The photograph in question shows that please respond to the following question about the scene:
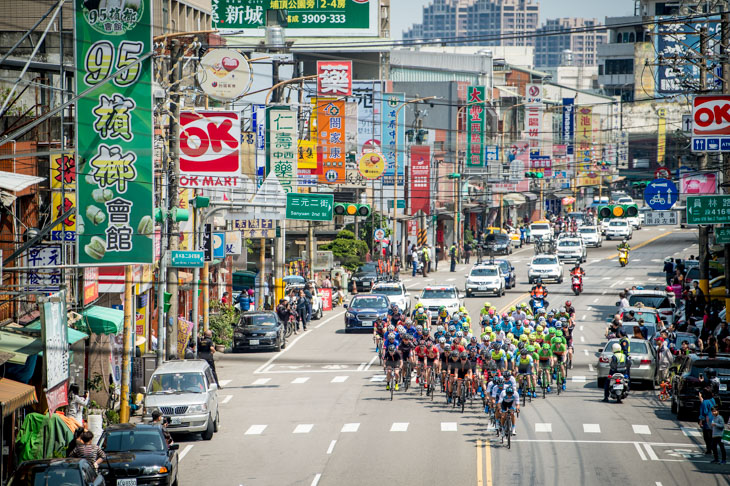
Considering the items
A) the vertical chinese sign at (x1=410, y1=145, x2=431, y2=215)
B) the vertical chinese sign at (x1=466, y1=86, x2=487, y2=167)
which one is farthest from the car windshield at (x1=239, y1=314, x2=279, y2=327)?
the vertical chinese sign at (x1=466, y1=86, x2=487, y2=167)

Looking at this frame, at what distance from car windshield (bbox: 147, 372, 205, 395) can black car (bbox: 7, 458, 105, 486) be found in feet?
26.4

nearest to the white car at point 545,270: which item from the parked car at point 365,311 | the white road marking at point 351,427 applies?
the parked car at point 365,311

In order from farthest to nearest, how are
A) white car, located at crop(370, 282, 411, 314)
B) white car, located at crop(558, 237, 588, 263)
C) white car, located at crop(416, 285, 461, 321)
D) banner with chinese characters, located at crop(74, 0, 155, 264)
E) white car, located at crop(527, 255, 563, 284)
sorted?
white car, located at crop(558, 237, 588, 263) < white car, located at crop(527, 255, 563, 284) < white car, located at crop(370, 282, 411, 314) < white car, located at crop(416, 285, 461, 321) < banner with chinese characters, located at crop(74, 0, 155, 264)

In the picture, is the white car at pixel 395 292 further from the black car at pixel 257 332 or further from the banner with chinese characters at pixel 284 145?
the black car at pixel 257 332

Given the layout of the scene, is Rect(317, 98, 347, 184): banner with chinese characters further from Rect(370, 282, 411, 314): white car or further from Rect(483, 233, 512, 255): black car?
Rect(483, 233, 512, 255): black car

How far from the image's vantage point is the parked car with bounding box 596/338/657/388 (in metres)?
31.2

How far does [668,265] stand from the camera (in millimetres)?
56219

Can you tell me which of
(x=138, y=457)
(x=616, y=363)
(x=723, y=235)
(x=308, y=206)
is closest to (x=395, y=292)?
(x=308, y=206)

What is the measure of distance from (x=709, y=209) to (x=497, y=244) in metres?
45.2

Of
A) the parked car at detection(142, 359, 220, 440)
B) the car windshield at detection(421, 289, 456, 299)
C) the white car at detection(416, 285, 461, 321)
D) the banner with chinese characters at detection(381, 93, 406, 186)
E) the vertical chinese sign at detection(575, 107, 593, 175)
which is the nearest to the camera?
the parked car at detection(142, 359, 220, 440)

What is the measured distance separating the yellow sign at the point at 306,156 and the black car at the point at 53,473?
112ft

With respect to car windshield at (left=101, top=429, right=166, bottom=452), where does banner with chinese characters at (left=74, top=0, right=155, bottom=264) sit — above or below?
above

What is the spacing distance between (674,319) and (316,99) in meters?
22.1

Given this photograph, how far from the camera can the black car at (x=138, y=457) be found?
64.4ft
